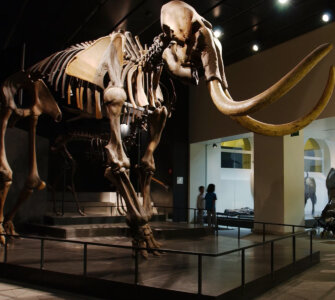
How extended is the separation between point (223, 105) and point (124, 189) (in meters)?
1.98

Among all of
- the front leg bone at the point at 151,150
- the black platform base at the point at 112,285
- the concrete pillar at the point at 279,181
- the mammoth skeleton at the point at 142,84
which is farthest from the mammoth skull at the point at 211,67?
the concrete pillar at the point at 279,181

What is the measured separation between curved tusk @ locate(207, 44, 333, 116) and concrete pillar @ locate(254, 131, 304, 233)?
300 inches

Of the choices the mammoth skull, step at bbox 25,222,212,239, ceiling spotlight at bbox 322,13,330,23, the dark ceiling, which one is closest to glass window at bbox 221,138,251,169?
the dark ceiling

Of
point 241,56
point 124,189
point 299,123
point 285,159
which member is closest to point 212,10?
point 241,56

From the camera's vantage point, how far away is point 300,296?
14.6 feet

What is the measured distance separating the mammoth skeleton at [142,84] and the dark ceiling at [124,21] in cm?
326

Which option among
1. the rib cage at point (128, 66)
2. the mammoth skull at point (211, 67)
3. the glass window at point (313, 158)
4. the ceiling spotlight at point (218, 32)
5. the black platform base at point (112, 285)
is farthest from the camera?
the glass window at point (313, 158)

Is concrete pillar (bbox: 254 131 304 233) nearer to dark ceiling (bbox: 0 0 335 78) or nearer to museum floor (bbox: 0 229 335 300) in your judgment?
dark ceiling (bbox: 0 0 335 78)

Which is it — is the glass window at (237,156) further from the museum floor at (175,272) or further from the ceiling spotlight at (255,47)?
the museum floor at (175,272)

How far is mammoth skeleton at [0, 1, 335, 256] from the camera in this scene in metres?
3.41

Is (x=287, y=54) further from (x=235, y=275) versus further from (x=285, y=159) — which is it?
(x=235, y=275)

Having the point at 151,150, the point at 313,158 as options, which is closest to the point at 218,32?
the point at 313,158

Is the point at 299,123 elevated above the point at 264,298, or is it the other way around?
the point at 299,123

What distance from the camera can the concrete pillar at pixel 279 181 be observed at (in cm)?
1073
